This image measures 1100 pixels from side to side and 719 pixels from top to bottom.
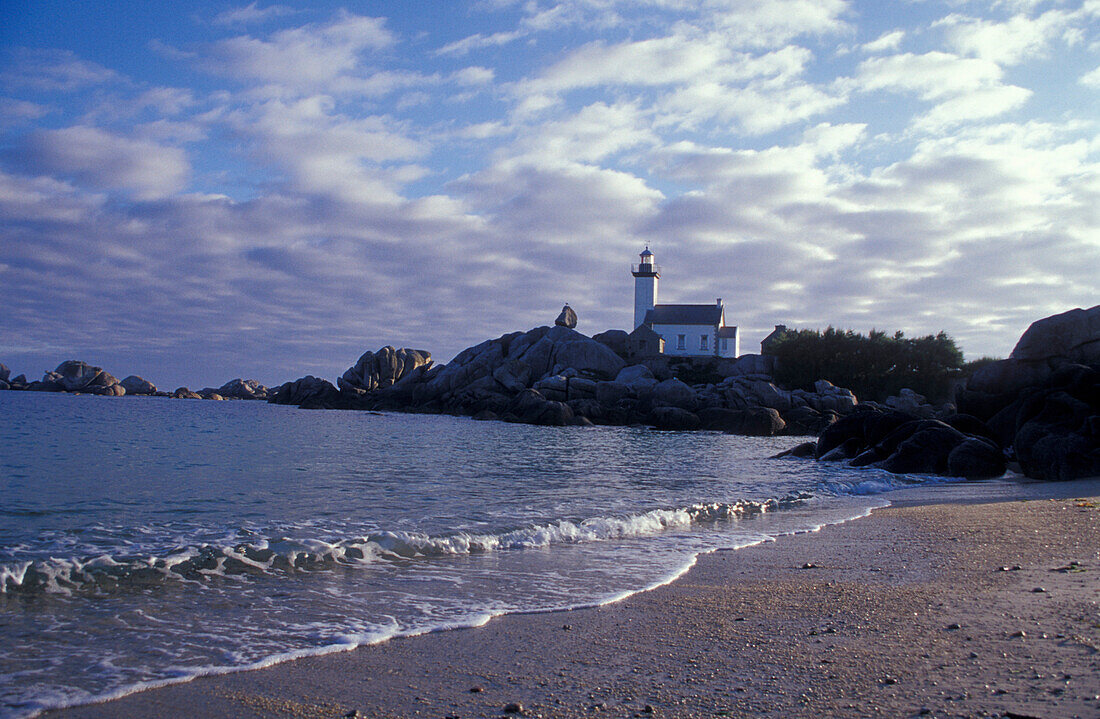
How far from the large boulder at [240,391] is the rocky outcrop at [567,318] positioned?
65150 mm

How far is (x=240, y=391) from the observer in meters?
A: 113

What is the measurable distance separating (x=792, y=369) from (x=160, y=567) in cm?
5587

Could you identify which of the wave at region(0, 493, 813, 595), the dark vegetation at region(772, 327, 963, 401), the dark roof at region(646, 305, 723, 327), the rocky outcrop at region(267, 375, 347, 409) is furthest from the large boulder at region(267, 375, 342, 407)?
the wave at region(0, 493, 813, 595)

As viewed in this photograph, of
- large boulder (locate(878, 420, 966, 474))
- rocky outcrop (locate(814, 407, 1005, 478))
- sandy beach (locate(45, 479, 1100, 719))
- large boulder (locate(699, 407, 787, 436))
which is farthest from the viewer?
large boulder (locate(699, 407, 787, 436))

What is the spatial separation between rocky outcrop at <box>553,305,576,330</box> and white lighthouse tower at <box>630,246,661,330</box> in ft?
23.9

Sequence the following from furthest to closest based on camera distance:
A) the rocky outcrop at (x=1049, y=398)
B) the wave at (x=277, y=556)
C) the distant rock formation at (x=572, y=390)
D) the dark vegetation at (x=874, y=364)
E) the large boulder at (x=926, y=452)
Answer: the dark vegetation at (x=874, y=364), the distant rock formation at (x=572, y=390), the large boulder at (x=926, y=452), the rocky outcrop at (x=1049, y=398), the wave at (x=277, y=556)

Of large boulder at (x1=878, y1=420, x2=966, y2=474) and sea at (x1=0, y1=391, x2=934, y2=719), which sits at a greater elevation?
large boulder at (x1=878, y1=420, x2=966, y2=474)

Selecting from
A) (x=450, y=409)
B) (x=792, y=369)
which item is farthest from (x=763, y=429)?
(x=450, y=409)

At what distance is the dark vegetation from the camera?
2154 inches

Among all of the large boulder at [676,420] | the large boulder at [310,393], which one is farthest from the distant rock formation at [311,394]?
the large boulder at [676,420]

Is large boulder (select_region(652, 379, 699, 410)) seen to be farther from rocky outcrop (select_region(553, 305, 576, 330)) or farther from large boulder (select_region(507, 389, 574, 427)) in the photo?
rocky outcrop (select_region(553, 305, 576, 330))

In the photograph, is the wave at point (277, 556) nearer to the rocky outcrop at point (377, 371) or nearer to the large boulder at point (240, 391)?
the rocky outcrop at point (377, 371)

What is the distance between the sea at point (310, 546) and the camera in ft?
14.4

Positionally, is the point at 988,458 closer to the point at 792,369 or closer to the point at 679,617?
the point at 679,617
